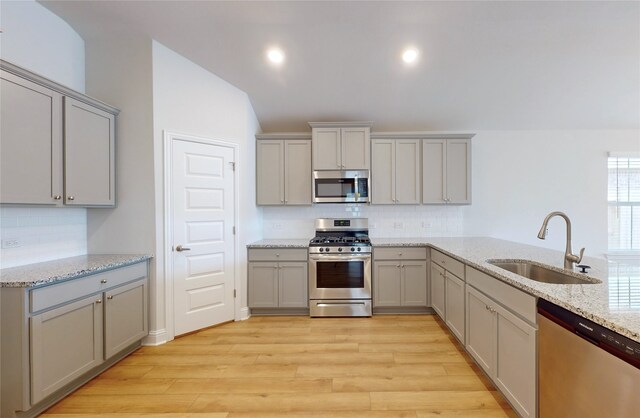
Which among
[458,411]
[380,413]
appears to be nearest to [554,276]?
[458,411]

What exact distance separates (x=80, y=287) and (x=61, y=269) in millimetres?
226

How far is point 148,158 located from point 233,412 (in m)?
2.49

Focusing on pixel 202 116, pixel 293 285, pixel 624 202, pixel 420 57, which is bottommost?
pixel 293 285

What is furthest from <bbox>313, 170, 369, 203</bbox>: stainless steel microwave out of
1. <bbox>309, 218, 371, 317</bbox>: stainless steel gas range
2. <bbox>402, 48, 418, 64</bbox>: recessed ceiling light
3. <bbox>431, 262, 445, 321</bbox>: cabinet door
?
<bbox>402, 48, 418, 64</bbox>: recessed ceiling light

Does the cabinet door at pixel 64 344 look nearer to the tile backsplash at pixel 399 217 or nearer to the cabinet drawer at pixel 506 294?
the tile backsplash at pixel 399 217

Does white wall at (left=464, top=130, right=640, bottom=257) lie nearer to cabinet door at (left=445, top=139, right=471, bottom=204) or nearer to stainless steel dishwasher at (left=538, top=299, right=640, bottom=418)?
cabinet door at (left=445, top=139, right=471, bottom=204)

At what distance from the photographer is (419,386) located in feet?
7.39

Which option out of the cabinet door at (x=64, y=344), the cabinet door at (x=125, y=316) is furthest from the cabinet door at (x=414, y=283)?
the cabinet door at (x=64, y=344)

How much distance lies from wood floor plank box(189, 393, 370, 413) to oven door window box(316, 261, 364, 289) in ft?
5.20

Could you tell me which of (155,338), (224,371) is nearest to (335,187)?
(224,371)

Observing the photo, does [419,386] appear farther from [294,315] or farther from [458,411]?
[294,315]

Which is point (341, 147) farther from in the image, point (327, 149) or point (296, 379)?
point (296, 379)

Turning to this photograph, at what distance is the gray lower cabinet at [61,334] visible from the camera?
186cm

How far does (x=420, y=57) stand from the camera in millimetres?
3197
